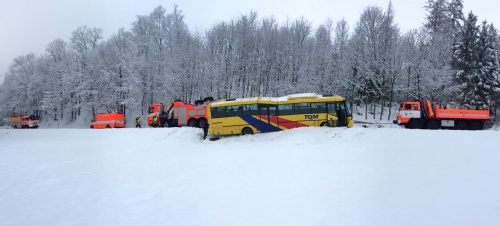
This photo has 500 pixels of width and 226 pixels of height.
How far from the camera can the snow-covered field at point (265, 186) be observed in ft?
20.0

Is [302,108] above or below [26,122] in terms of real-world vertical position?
above

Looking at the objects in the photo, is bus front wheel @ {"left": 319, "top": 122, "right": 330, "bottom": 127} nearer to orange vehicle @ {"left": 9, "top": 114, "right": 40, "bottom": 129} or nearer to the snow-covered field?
the snow-covered field

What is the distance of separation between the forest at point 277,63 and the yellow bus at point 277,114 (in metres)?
14.5

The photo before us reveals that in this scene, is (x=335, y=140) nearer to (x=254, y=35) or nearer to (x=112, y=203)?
(x=112, y=203)

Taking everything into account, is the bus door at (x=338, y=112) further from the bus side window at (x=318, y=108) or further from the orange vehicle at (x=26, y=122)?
the orange vehicle at (x=26, y=122)

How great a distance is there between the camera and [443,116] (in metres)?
22.5

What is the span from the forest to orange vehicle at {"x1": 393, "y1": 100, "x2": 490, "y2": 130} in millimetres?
9369

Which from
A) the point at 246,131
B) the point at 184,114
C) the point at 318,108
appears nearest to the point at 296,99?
the point at 318,108

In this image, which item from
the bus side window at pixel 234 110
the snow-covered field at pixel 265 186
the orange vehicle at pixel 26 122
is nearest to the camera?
the snow-covered field at pixel 265 186

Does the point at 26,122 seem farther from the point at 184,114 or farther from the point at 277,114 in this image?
the point at 277,114

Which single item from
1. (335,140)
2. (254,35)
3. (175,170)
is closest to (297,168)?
(175,170)

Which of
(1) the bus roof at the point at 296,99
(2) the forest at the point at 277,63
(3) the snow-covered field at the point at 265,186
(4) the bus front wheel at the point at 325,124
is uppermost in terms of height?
(2) the forest at the point at 277,63

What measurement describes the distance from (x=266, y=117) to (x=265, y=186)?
13649mm

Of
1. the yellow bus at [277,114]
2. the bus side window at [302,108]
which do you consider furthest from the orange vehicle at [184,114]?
the bus side window at [302,108]
